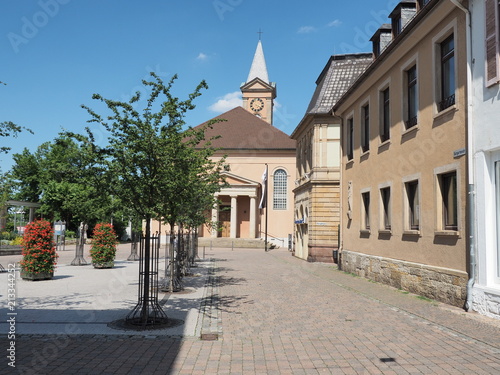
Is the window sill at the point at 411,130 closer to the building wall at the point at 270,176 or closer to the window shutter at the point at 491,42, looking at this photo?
the window shutter at the point at 491,42

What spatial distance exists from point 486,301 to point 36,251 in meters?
13.2

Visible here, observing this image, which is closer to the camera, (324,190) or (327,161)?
(324,190)

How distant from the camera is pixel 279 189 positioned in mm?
58625

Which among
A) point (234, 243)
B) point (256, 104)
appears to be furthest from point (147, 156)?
point (256, 104)

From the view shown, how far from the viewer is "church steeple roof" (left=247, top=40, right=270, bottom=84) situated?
269ft

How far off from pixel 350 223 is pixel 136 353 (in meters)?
15.4

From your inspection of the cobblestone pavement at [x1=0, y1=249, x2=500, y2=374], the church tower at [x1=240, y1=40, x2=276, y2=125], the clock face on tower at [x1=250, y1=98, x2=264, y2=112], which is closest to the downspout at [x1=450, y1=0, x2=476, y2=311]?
the cobblestone pavement at [x1=0, y1=249, x2=500, y2=374]

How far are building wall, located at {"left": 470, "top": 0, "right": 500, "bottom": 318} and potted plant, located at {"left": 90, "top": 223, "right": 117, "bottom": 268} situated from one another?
15794mm

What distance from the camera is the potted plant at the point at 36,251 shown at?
53.0ft

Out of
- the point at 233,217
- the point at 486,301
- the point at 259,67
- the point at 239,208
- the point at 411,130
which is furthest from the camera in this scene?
the point at 259,67

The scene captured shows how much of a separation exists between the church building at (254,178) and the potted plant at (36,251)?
1421 inches

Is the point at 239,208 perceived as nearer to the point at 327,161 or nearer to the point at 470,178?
the point at 327,161

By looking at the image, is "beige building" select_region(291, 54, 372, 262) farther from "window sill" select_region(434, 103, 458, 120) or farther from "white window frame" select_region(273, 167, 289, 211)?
"white window frame" select_region(273, 167, 289, 211)

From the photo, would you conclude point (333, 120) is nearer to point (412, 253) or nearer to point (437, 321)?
point (412, 253)
